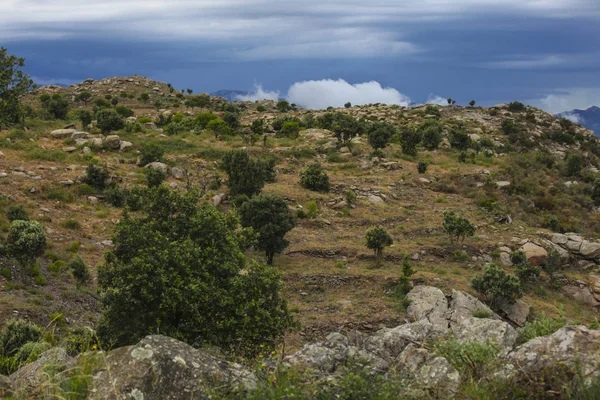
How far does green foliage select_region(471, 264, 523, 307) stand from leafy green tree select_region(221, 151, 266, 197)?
1553cm

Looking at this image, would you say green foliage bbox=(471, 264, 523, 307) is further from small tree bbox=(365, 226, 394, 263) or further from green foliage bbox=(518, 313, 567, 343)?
green foliage bbox=(518, 313, 567, 343)

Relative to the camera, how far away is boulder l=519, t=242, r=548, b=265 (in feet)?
87.1

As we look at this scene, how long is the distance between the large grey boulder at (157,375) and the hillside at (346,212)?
15.4ft

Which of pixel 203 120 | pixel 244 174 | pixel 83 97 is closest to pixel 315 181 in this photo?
pixel 244 174

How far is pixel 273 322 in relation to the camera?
1271 centimetres

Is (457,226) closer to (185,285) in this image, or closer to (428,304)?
(428,304)

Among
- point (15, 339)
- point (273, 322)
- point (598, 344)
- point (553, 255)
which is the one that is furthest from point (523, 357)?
point (553, 255)

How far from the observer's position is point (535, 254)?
87.6 ft

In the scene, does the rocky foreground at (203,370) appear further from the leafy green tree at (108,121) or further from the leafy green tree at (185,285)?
the leafy green tree at (108,121)

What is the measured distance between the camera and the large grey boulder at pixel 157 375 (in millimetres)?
5820

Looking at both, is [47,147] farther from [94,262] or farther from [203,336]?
[203,336]

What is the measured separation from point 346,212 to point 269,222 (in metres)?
8.88

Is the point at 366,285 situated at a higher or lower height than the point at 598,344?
lower

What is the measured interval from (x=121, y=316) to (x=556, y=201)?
36832mm
